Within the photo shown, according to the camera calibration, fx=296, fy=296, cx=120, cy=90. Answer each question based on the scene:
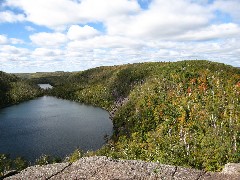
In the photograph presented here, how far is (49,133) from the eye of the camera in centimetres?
12562

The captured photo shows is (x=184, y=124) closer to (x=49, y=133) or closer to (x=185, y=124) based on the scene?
(x=185, y=124)

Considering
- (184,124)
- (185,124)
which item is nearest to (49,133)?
(184,124)

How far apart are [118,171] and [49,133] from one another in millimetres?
98361

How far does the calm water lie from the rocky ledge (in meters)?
61.4

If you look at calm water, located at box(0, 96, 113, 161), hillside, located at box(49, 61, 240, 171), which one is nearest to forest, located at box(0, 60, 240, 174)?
hillside, located at box(49, 61, 240, 171)

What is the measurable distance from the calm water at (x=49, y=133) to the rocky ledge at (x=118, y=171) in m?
61.4

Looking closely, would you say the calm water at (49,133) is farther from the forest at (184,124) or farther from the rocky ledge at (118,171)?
the rocky ledge at (118,171)

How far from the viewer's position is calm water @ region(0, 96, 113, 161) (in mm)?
102188

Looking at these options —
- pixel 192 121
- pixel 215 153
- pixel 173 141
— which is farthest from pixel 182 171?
pixel 192 121

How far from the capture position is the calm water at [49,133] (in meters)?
102

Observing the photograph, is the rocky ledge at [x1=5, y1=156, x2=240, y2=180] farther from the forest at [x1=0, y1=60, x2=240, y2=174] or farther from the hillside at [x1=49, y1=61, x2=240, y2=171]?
the hillside at [x1=49, y1=61, x2=240, y2=171]

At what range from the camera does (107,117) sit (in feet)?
550

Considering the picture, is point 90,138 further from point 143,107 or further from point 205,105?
point 205,105

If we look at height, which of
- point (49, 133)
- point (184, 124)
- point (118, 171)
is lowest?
point (49, 133)
